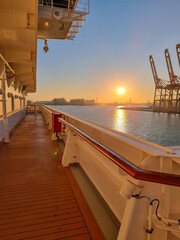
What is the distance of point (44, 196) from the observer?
1958mm

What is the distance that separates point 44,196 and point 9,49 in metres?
5.74

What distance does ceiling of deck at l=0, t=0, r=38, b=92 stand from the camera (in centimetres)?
344

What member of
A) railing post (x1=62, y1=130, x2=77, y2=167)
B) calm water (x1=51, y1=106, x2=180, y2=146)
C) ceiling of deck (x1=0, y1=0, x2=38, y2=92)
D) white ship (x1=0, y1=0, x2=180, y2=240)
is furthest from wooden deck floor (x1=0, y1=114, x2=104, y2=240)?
calm water (x1=51, y1=106, x2=180, y2=146)

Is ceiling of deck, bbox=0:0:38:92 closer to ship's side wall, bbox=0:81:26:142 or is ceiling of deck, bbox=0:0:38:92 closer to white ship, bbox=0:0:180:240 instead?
white ship, bbox=0:0:180:240

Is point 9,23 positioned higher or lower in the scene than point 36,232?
higher

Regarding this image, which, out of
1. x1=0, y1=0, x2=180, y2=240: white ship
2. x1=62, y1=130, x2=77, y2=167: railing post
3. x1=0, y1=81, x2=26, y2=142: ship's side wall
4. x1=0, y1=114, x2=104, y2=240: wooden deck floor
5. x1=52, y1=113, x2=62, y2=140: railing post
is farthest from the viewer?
x1=0, y1=81, x2=26, y2=142: ship's side wall

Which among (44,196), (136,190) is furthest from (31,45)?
(136,190)

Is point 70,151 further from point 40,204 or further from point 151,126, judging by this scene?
point 151,126

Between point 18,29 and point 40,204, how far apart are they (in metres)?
4.26

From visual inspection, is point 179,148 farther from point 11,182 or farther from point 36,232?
point 11,182

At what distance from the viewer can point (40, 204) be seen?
71.1 inches

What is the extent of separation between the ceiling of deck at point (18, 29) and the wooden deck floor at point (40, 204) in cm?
333

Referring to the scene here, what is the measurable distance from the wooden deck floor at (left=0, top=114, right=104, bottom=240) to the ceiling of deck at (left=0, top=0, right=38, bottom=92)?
3.33 metres

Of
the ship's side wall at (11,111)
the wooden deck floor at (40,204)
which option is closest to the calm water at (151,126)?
the ship's side wall at (11,111)
